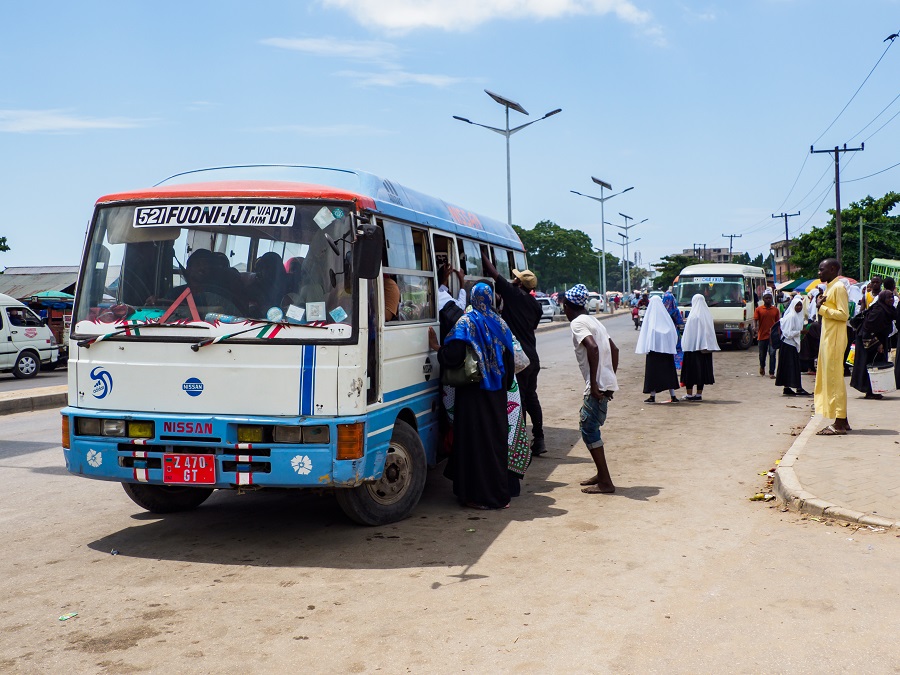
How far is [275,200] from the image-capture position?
577 cm

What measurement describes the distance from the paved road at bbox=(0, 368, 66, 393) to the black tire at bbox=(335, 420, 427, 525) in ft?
46.5

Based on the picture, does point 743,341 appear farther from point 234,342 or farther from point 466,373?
point 234,342

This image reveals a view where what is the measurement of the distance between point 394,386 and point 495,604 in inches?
80.2

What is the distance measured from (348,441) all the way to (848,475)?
4245 millimetres

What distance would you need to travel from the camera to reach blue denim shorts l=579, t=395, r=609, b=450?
7367 mm

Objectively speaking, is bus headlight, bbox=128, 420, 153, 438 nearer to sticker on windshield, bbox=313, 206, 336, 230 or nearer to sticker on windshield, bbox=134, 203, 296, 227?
sticker on windshield, bbox=134, 203, 296, 227

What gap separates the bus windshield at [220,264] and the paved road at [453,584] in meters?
1.53

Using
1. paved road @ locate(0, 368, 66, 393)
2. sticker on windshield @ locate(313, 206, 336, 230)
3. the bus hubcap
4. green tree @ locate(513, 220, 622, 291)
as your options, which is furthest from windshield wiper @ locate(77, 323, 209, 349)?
green tree @ locate(513, 220, 622, 291)

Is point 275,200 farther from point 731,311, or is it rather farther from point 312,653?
point 731,311

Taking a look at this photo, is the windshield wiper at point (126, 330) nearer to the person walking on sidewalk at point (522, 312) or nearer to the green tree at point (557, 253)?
the person walking on sidewalk at point (522, 312)

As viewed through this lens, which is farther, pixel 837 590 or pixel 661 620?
pixel 837 590

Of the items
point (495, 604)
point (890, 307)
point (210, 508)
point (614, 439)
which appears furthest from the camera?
point (890, 307)

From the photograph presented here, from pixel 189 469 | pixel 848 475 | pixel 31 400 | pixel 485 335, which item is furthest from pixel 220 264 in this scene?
pixel 31 400

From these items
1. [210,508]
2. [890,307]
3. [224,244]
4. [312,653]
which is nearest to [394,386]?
[224,244]
